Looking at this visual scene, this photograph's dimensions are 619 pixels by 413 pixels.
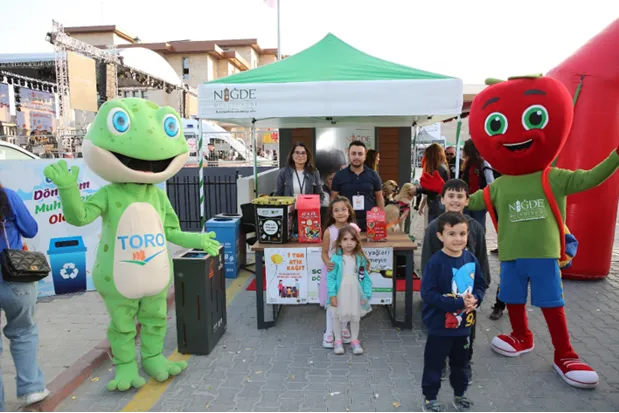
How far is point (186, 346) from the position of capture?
405 cm

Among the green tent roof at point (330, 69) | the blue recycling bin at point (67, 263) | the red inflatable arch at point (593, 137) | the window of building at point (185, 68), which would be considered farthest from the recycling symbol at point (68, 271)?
the window of building at point (185, 68)

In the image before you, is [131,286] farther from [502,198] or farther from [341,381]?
[502,198]

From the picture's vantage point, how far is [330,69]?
545 centimetres

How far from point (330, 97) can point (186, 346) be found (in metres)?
2.99

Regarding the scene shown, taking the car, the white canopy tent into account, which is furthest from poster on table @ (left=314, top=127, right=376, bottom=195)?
the car

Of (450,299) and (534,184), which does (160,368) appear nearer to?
(450,299)

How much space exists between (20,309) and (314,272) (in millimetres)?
2477

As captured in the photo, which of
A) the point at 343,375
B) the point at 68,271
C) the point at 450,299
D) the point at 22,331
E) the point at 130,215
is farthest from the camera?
the point at 68,271

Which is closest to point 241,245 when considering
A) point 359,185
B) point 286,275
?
point 286,275

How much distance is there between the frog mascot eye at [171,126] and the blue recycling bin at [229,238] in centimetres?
292

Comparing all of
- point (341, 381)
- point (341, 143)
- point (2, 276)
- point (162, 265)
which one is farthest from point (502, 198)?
point (341, 143)

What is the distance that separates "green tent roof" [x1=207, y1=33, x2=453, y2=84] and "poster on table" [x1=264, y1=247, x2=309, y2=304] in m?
2.02

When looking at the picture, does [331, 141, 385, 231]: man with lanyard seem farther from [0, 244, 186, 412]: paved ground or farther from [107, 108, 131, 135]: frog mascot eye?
[0, 244, 186, 412]: paved ground

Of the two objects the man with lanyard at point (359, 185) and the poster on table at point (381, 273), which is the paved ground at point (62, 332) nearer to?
the poster on table at point (381, 273)
